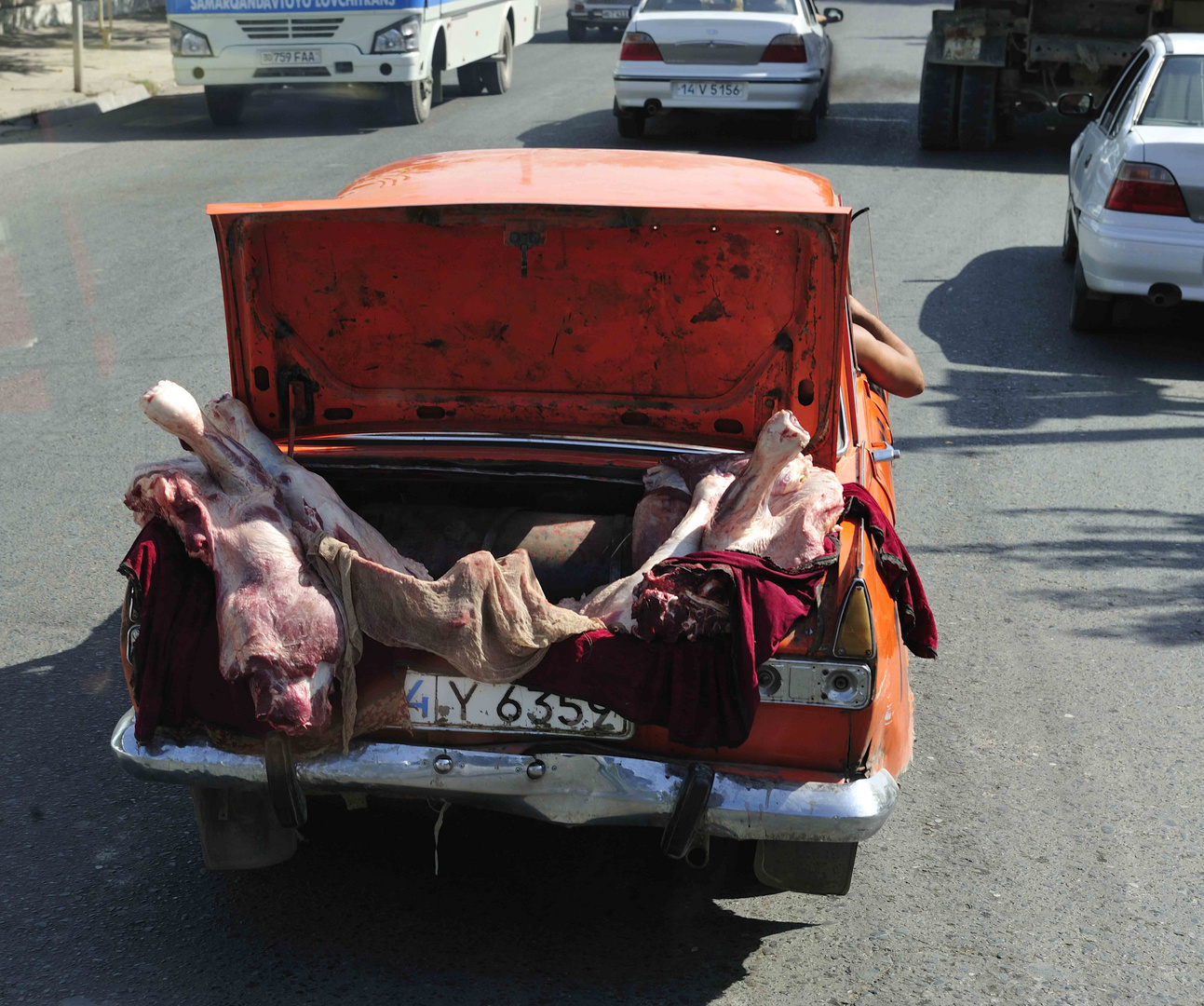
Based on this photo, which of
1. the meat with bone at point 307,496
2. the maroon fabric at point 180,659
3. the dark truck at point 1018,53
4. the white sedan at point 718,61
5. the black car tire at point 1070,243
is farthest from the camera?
the white sedan at point 718,61

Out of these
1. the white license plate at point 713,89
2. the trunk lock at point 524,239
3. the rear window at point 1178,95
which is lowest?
the white license plate at point 713,89

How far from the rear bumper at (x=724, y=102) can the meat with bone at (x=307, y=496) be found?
425 inches

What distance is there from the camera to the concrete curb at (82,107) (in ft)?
51.2

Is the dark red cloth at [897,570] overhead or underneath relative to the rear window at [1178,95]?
underneath

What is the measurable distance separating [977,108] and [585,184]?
11445 millimetres

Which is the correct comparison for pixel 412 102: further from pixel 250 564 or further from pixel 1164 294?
pixel 250 564

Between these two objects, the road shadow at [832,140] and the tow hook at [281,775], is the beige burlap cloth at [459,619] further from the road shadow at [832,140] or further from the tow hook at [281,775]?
the road shadow at [832,140]

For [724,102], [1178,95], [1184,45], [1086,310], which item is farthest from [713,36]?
[1086,310]

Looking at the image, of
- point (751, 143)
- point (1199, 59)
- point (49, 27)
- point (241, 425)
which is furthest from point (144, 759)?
point (49, 27)

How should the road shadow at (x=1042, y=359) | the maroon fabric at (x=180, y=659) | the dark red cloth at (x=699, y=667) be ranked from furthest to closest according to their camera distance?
1. the road shadow at (x=1042, y=359)
2. the maroon fabric at (x=180, y=659)
3. the dark red cloth at (x=699, y=667)

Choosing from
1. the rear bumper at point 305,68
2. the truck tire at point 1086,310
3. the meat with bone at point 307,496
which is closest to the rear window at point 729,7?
the rear bumper at point 305,68

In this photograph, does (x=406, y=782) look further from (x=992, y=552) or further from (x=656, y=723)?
(x=992, y=552)

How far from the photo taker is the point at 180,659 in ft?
9.73

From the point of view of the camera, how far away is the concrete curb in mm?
15602
